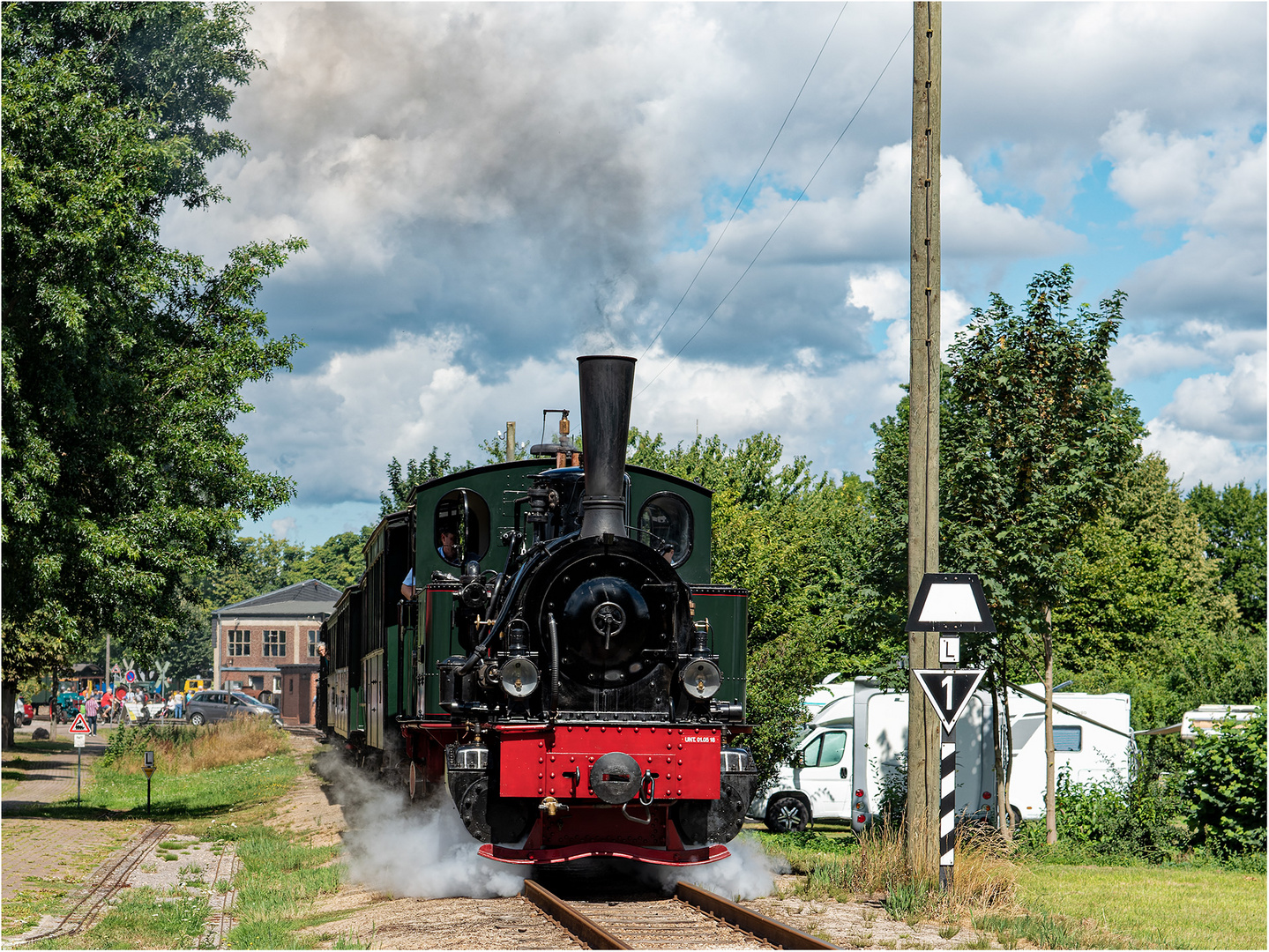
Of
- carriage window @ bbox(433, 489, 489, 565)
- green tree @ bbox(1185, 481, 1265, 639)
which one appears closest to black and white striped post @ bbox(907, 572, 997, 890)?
carriage window @ bbox(433, 489, 489, 565)

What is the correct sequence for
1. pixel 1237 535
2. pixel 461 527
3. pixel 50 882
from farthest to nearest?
pixel 1237 535 → pixel 50 882 → pixel 461 527

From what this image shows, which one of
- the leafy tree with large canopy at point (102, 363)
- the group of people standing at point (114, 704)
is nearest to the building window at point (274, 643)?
the group of people standing at point (114, 704)

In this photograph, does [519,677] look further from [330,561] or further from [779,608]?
[330,561]

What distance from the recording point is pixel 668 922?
9234mm

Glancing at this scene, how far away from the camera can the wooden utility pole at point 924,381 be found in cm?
1067

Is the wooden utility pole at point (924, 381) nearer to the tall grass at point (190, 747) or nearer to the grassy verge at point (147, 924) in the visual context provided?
the grassy verge at point (147, 924)

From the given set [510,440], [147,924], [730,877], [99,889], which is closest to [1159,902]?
[730,877]

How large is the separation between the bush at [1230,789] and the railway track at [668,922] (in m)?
8.73

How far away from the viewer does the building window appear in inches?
3854

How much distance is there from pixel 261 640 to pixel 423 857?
9124 centimetres

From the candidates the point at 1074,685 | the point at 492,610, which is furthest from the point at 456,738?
the point at 1074,685

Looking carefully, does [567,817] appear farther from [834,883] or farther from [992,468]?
[992,468]

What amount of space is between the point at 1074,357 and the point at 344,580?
108642 millimetres

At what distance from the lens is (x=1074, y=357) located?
15508 millimetres
